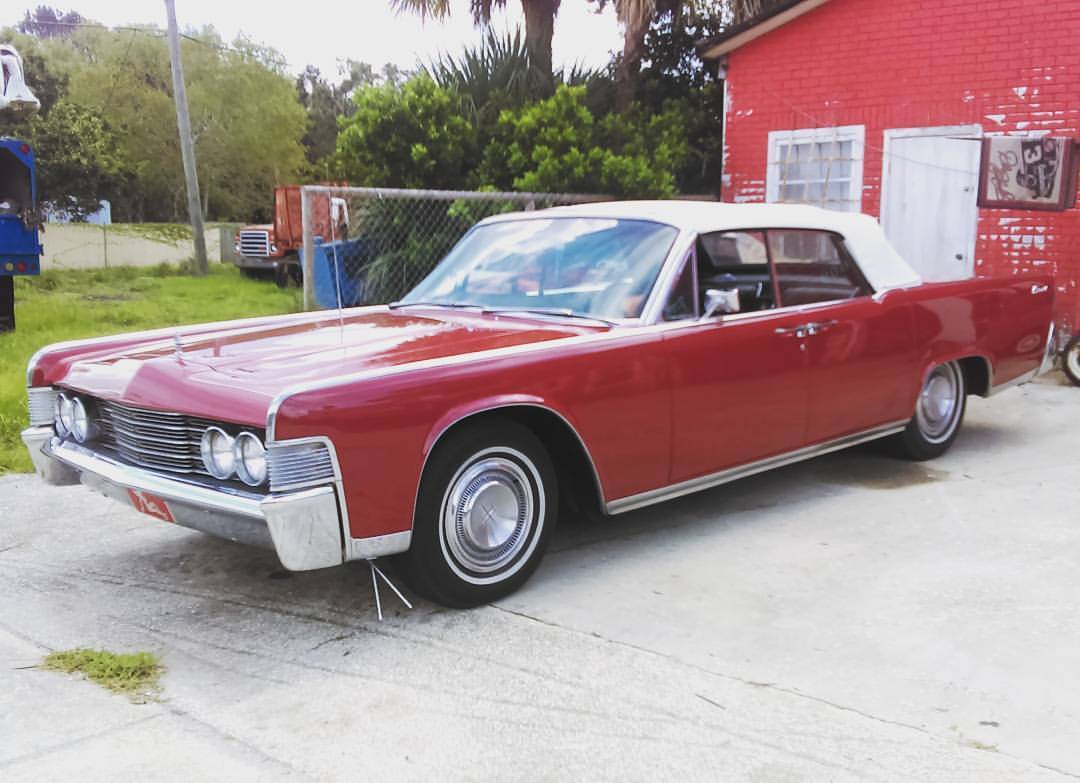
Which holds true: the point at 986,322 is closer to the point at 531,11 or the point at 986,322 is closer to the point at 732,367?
the point at 732,367

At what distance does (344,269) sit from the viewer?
1034 cm

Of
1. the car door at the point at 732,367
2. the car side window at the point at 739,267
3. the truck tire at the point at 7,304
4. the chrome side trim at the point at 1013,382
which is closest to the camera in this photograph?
the car door at the point at 732,367

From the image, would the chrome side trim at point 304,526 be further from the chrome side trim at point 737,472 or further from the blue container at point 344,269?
the blue container at point 344,269

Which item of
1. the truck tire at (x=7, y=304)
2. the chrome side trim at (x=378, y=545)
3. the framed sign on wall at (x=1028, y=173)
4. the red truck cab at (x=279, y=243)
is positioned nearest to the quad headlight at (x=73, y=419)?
the chrome side trim at (x=378, y=545)

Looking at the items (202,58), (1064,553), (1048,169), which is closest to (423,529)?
(1064,553)

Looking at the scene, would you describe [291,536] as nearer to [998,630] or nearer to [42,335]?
[998,630]

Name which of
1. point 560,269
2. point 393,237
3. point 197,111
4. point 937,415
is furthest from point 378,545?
point 197,111

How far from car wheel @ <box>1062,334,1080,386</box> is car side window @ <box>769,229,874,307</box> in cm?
415

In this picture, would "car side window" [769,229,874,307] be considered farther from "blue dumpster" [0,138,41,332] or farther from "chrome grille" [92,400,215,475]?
"blue dumpster" [0,138,41,332]

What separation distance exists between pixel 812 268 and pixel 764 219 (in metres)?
0.44

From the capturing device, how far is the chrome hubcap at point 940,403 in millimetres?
5957

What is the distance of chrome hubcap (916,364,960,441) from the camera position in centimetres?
596

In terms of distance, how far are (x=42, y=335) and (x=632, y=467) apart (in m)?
8.68

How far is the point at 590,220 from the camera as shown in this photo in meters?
4.92
